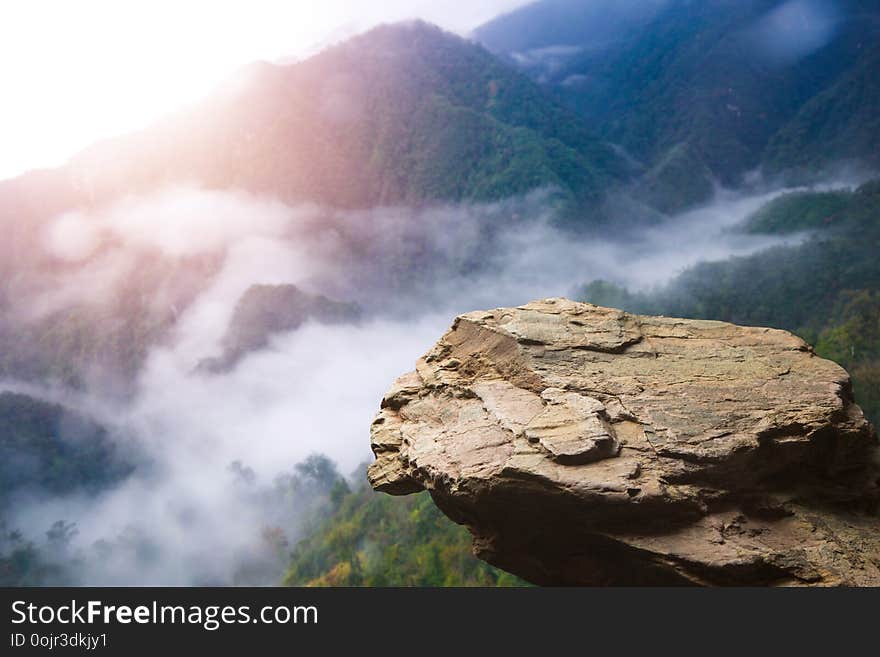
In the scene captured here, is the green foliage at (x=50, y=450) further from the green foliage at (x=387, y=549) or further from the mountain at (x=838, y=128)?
the mountain at (x=838, y=128)

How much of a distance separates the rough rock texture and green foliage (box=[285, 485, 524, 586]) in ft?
52.1

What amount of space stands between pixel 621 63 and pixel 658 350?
5621cm

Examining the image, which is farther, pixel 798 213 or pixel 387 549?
pixel 798 213

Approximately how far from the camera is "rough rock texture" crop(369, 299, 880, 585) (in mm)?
4848

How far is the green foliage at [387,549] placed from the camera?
23.2 metres

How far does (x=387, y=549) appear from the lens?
27188 mm

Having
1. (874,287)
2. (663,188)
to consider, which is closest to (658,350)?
(874,287)

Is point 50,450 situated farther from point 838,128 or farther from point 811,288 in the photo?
point 838,128

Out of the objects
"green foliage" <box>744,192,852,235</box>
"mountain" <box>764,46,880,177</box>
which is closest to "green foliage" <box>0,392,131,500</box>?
"green foliage" <box>744,192,852,235</box>

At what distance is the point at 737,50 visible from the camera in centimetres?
4531

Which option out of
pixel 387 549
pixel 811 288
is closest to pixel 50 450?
pixel 387 549

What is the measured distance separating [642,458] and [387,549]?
24.3m

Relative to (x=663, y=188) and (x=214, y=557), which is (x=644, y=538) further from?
(x=214, y=557)

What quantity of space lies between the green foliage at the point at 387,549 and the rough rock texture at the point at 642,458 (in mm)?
15868
